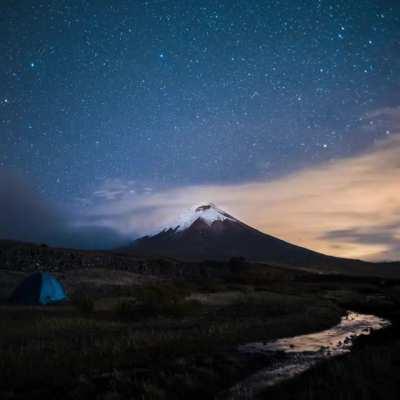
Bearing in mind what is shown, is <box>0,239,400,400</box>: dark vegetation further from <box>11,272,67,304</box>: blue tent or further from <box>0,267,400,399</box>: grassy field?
<box>11,272,67,304</box>: blue tent

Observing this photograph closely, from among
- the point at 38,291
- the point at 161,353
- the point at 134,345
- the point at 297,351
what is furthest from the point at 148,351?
the point at 38,291

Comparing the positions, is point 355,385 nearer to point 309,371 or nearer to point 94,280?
point 309,371

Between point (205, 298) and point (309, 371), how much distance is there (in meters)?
26.3

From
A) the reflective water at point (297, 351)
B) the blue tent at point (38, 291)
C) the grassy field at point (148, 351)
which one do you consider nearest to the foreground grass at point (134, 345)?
the grassy field at point (148, 351)

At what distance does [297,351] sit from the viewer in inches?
712

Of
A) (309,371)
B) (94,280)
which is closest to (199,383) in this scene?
(309,371)

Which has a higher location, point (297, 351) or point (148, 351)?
point (297, 351)

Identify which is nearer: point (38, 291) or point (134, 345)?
point (134, 345)

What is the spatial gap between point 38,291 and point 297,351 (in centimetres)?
2165

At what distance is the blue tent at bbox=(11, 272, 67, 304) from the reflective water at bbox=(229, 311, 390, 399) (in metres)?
19.3

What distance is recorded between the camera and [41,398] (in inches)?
421

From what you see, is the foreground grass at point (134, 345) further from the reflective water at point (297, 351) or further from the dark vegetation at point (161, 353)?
the reflective water at point (297, 351)

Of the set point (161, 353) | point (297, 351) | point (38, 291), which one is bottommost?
point (161, 353)

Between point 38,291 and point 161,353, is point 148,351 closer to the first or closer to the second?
point 161,353
